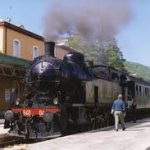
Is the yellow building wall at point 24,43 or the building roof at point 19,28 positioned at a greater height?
the building roof at point 19,28

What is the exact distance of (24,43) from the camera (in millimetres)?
37125

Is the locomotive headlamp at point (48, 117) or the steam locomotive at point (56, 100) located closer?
the locomotive headlamp at point (48, 117)

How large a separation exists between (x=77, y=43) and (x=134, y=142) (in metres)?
62.3

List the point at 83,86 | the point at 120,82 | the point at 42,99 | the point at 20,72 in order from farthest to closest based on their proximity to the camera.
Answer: the point at 20,72 → the point at 120,82 → the point at 83,86 → the point at 42,99

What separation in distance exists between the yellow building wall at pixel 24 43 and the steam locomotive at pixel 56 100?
1403 cm

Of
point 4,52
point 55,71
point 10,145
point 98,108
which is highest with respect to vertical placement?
point 4,52

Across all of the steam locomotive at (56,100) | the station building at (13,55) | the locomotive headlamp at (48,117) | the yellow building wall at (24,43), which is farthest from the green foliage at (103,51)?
the locomotive headlamp at (48,117)

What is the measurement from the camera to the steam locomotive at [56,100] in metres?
17.4

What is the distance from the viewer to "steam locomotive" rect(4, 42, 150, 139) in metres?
17.4

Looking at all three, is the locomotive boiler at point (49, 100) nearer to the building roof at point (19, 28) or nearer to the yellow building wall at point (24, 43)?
the building roof at point (19, 28)

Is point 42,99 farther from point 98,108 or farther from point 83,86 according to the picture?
point 98,108

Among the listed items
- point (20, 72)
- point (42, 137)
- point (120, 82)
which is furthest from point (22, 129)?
point (20, 72)

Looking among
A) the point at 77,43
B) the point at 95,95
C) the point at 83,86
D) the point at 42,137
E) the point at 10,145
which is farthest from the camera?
the point at 77,43

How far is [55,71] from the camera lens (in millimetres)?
18312
